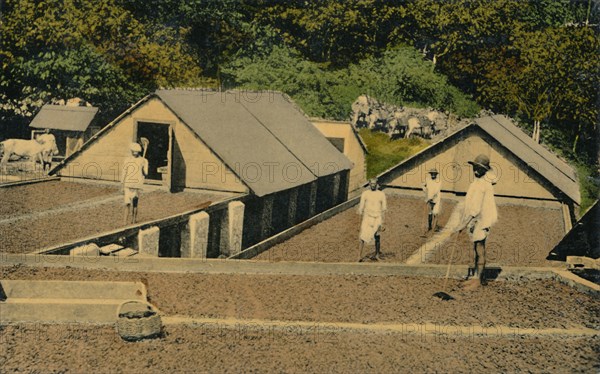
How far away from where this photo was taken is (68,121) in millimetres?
29312

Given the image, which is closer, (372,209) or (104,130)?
(372,209)

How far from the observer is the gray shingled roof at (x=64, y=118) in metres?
28.9

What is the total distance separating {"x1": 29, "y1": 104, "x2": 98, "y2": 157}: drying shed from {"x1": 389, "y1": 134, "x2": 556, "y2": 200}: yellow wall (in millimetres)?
16086

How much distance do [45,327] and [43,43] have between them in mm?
26603

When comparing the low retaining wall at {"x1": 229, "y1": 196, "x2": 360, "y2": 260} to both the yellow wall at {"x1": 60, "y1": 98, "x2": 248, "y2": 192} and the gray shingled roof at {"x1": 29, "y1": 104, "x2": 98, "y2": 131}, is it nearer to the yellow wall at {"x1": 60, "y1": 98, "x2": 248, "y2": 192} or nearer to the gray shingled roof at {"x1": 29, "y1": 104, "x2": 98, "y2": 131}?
the yellow wall at {"x1": 60, "y1": 98, "x2": 248, "y2": 192}

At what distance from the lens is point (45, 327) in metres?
9.23

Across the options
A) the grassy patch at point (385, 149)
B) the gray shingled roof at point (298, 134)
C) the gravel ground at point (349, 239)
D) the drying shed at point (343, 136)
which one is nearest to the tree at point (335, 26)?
the grassy patch at point (385, 149)

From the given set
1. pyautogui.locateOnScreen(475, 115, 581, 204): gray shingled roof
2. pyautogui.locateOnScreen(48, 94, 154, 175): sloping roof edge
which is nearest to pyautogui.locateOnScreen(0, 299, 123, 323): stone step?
pyautogui.locateOnScreen(48, 94, 154, 175): sloping roof edge

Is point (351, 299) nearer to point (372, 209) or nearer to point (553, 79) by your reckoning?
point (372, 209)

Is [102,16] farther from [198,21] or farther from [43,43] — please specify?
[198,21]

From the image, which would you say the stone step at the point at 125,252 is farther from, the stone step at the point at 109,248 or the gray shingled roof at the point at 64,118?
the gray shingled roof at the point at 64,118

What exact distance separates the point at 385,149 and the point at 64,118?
836 inches

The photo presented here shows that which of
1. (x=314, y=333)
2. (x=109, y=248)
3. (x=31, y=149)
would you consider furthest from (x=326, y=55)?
(x=314, y=333)

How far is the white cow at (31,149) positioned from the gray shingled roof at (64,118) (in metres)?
2.52
